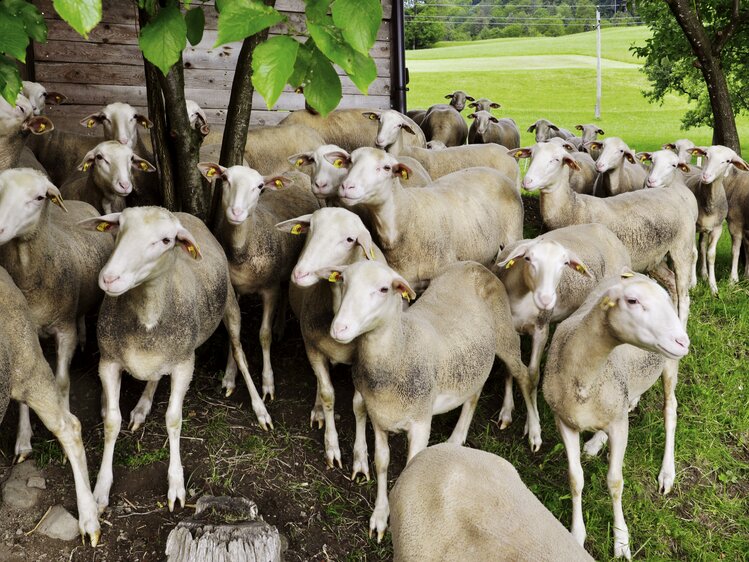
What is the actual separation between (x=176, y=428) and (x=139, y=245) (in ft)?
3.82

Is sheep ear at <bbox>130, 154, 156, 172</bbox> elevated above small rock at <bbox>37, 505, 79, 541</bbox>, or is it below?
above

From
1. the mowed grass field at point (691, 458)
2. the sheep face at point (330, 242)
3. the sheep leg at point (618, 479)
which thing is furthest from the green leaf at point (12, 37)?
the mowed grass field at point (691, 458)

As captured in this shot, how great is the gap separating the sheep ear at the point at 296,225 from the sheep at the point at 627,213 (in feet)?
7.60

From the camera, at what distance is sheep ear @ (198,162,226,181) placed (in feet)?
17.1

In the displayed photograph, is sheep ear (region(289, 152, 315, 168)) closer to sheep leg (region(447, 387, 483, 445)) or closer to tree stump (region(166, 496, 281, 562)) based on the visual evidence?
sheep leg (region(447, 387, 483, 445))

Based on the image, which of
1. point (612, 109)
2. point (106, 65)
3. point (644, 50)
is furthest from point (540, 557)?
point (612, 109)

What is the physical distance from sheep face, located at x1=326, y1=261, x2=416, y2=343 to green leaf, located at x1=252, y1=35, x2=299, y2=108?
5.56 ft

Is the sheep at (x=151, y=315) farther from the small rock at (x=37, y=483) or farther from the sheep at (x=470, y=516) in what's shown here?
the sheep at (x=470, y=516)

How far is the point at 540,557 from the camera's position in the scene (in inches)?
111

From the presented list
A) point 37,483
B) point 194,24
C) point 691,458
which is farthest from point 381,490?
point 194,24

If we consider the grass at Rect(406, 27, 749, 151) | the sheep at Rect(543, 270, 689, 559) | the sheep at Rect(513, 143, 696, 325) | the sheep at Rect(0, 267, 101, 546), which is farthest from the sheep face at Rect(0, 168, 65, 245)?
the grass at Rect(406, 27, 749, 151)

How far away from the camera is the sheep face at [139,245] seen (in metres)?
3.82

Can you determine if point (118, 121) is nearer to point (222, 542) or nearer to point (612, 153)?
point (222, 542)

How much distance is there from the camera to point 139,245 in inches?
156
